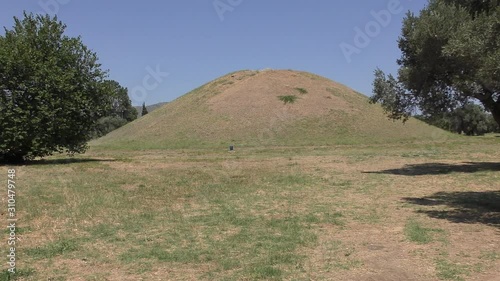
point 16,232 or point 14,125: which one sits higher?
Result: point 14,125

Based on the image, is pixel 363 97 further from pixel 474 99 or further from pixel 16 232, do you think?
pixel 16 232

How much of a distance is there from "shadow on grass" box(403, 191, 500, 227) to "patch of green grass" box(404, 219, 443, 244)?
1.31 m

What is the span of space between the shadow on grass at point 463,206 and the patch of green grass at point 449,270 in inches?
162

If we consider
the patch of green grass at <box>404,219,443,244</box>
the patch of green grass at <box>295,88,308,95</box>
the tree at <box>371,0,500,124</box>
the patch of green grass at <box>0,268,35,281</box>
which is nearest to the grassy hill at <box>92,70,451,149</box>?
the patch of green grass at <box>295,88,308,95</box>

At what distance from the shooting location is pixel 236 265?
7273mm

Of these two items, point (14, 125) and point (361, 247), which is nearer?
point (361, 247)

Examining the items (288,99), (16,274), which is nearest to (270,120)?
(288,99)

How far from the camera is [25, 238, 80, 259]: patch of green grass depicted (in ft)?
25.8

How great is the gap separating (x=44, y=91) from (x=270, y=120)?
4219cm

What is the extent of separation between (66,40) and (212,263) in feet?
95.3

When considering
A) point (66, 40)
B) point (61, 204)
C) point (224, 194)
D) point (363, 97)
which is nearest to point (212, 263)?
point (61, 204)

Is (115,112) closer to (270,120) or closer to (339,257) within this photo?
(270,120)

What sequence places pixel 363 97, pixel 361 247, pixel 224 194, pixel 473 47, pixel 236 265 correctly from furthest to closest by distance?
pixel 363 97 < pixel 224 194 < pixel 473 47 < pixel 361 247 < pixel 236 265

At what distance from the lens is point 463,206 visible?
517 inches
